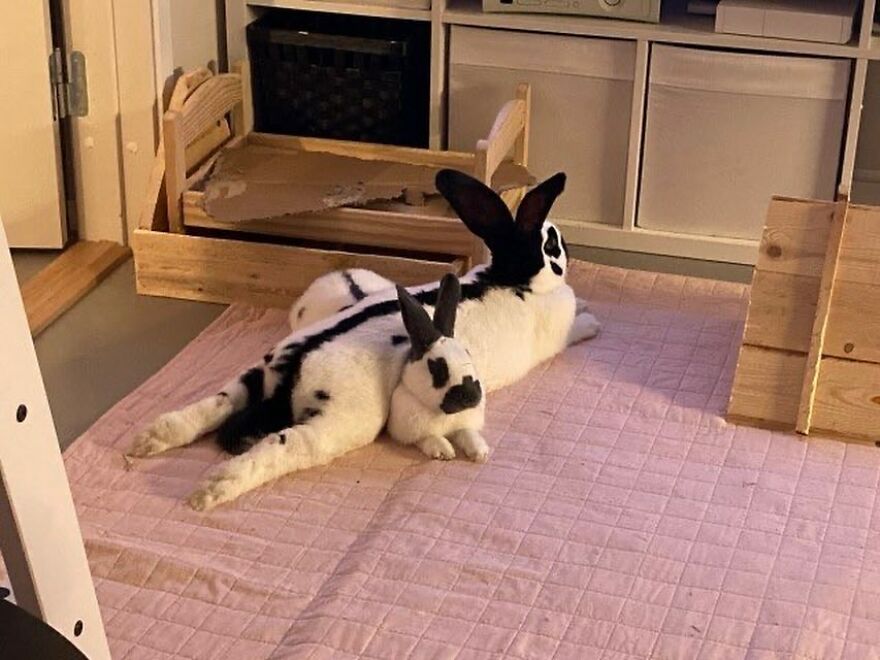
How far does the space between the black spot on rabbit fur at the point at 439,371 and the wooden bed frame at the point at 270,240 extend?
477 millimetres

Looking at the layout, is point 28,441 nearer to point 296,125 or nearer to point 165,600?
point 165,600

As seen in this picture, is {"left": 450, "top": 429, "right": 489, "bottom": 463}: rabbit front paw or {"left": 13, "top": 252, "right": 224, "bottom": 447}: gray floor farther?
{"left": 13, "top": 252, "right": 224, "bottom": 447}: gray floor

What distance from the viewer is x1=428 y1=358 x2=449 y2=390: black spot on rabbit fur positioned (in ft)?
6.28

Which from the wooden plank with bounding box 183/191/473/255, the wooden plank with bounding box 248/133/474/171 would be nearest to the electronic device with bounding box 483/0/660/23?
the wooden plank with bounding box 248/133/474/171

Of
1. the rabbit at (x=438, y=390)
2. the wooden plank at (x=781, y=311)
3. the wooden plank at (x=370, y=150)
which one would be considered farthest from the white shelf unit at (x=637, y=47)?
the rabbit at (x=438, y=390)

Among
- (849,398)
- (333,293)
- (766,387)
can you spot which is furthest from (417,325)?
(849,398)

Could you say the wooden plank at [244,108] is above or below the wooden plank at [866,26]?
below

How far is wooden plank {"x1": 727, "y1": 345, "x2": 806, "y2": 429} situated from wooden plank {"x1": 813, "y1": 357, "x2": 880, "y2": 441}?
0.04 meters

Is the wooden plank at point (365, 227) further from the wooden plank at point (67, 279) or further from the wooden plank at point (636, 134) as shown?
the wooden plank at point (636, 134)

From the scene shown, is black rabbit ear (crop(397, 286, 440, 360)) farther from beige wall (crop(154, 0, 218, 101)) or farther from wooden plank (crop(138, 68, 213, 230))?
beige wall (crop(154, 0, 218, 101))

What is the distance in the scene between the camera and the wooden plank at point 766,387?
2.07m

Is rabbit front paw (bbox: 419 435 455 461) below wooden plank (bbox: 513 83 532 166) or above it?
below

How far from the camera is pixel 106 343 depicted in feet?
7.65

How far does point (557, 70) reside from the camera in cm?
267
